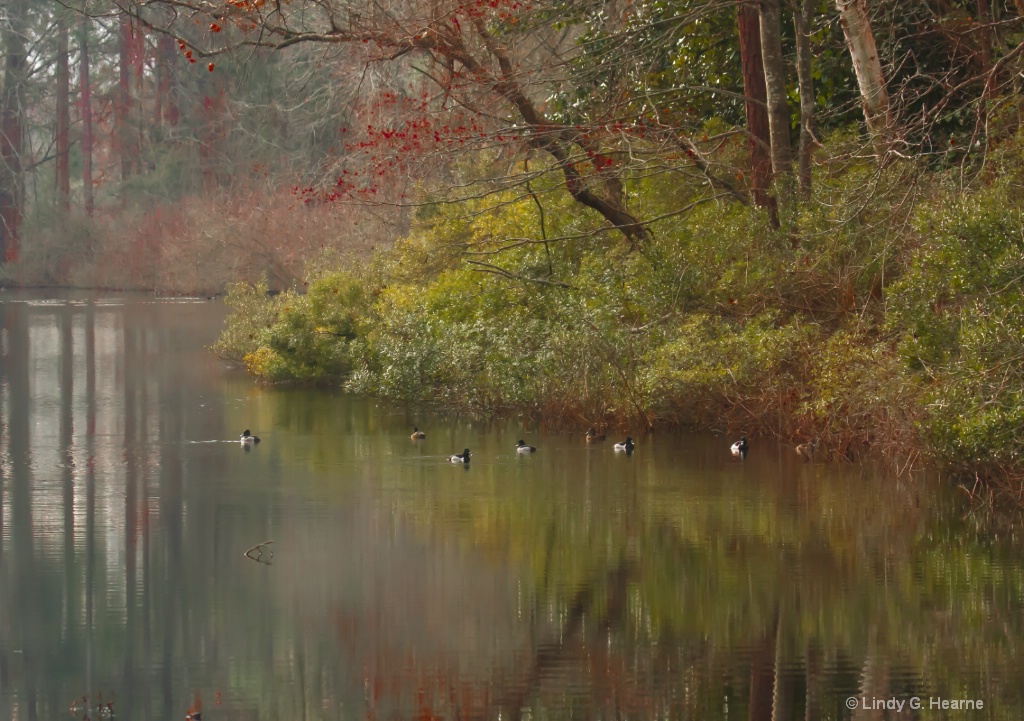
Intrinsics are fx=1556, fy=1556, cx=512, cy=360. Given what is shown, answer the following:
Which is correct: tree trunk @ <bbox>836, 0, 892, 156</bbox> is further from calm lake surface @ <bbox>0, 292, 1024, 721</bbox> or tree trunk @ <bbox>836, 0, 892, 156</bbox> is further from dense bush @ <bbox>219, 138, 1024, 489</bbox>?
calm lake surface @ <bbox>0, 292, 1024, 721</bbox>

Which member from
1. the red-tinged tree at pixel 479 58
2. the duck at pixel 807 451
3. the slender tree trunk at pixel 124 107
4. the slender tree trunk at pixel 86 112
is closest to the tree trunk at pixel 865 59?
the red-tinged tree at pixel 479 58

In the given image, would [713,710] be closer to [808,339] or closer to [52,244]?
[808,339]

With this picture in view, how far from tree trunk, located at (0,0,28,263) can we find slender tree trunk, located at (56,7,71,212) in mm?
1293

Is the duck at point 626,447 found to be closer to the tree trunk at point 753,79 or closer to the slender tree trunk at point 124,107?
the tree trunk at point 753,79

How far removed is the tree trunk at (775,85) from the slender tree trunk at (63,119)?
4304 centimetres

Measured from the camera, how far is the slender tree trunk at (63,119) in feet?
185

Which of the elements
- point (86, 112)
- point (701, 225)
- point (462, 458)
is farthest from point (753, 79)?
point (86, 112)

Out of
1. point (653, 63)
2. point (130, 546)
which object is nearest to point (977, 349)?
point (130, 546)

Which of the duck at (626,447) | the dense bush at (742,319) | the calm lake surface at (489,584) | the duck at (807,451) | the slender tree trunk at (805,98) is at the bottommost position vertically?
the calm lake surface at (489,584)

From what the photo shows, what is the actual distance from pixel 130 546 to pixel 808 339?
23.2 ft

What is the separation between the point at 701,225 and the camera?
1681 centimetres

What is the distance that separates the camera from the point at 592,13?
19875 mm

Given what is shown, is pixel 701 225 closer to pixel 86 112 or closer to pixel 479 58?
pixel 479 58

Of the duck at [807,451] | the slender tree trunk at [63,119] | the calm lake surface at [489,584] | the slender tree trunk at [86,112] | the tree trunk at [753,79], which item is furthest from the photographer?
the slender tree trunk at [86,112]
